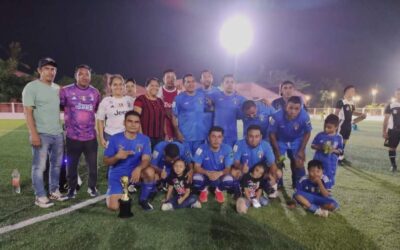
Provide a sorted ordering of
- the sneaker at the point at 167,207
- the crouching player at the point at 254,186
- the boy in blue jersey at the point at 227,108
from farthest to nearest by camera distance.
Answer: the boy in blue jersey at the point at 227,108 < the crouching player at the point at 254,186 < the sneaker at the point at 167,207

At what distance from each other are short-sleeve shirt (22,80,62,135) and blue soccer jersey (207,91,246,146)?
2.57 m

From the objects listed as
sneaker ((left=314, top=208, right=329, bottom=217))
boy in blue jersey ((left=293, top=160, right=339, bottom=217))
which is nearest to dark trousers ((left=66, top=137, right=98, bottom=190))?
boy in blue jersey ((left=293, top=160, right=339, bottom=217))

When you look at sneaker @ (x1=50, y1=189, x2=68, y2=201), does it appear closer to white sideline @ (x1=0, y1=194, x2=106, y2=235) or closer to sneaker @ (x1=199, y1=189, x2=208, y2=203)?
white sideline @ (x1=0, y1=194, x2=106, y2=235)

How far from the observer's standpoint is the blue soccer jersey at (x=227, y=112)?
17.3 ft

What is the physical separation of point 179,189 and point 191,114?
4.63 ft

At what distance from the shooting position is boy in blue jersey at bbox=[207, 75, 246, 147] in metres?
5.26

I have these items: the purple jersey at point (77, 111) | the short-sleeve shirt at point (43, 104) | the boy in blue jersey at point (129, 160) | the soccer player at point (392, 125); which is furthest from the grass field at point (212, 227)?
the soccer player at point (392, 125)

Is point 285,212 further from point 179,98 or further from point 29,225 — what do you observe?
point 29,225

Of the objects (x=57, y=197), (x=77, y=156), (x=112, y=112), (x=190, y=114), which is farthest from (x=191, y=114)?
(x=57, y=197)

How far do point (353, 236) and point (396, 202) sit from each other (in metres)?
1.78

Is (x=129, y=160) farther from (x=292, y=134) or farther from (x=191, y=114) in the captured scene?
(x=292, y=134)

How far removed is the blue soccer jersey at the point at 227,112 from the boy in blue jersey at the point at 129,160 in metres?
1.53

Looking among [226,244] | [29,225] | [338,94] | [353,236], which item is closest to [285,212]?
[353,236]

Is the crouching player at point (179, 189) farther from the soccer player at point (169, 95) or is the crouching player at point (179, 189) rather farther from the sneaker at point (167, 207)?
the soccer player at point (169, 95)
